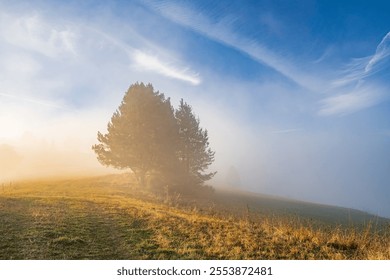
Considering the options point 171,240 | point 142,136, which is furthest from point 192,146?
point 171,240

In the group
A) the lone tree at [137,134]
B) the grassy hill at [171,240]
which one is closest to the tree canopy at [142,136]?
the lone tree at [137,134]

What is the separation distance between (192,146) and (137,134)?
944cm

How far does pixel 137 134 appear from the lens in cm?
3888

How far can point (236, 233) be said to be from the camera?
12.6 m

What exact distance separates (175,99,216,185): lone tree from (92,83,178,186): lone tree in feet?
17.4

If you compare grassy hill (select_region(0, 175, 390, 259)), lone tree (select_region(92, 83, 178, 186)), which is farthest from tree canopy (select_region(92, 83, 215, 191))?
grassy hill (select_region(0, 175, 390, 259))

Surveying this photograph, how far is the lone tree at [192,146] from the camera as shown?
1793 inches

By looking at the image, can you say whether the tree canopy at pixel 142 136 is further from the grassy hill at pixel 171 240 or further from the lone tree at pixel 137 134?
the grassy hill at pixel 171 240

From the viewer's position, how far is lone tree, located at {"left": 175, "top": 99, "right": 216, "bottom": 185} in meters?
45.5

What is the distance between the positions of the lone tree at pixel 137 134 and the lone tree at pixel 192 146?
5.29 m

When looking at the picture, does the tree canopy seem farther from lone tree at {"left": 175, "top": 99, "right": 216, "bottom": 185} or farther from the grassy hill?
the grassy hill
